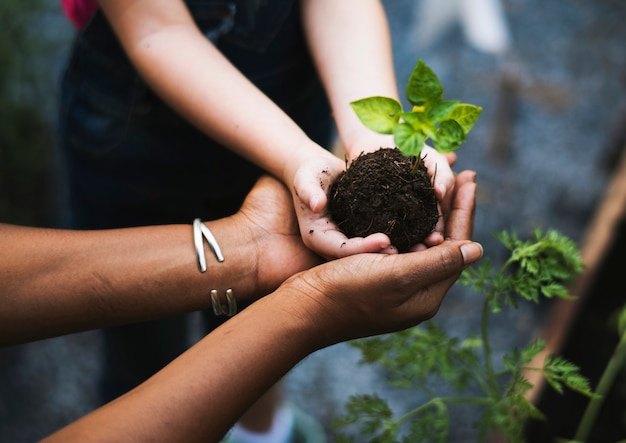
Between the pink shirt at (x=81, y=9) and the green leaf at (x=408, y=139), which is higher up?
the pink shirt at (x=81, y=9)

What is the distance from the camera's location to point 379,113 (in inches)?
44.8

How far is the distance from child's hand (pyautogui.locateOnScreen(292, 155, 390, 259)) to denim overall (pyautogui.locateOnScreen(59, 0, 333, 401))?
0.33 m

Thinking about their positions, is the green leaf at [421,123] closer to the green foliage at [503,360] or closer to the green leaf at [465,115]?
the green leaf at [465,115]

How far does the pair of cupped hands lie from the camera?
1109 millimetres

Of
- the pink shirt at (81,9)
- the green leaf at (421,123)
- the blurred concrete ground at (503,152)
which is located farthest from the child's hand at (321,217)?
the blurred concrete ground at (503,152)

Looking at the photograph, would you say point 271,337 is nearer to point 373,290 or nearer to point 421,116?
point 373,290

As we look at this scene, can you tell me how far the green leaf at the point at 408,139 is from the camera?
3.59 ft

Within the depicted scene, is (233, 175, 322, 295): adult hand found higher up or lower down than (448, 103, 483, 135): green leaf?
lower down

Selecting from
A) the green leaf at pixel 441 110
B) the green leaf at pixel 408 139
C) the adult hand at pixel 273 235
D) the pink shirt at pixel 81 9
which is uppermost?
the pink shirt at pixel 81 9

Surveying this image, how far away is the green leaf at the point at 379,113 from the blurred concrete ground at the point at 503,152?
1185 mm

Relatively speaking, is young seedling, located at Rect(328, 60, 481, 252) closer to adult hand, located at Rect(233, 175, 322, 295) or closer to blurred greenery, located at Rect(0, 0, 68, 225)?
adult hand, located at Rect(233, 175, 322, 295)

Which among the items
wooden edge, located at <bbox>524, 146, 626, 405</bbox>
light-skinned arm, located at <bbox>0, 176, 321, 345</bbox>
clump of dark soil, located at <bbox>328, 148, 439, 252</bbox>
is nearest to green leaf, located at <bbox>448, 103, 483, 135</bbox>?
clump of dark soil, located at <bbox>328, 148, 439, 252</bbox>

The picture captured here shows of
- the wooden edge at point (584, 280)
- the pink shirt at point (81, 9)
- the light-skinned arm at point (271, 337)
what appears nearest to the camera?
the light-skinned arm at point (271, 337)

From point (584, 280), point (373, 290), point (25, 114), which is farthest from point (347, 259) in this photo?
point (25, 114)
